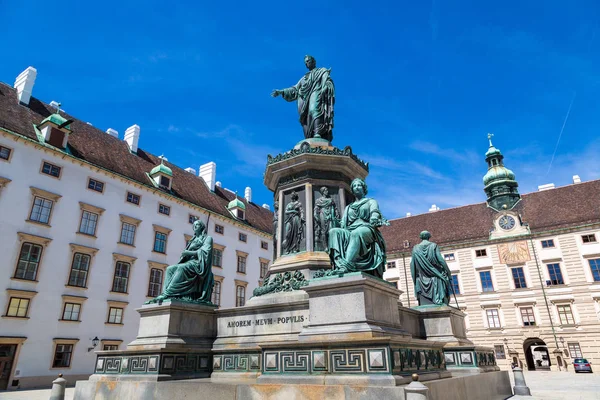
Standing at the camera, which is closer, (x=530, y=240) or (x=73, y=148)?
(x=73, y=148)

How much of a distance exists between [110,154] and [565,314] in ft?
147

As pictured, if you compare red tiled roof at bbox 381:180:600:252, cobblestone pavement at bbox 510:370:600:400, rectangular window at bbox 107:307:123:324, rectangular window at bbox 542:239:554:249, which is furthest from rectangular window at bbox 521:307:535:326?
rectangular window at bbox 107:307:123:324

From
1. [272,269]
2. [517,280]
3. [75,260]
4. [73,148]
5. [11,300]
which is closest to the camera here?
[272,269]

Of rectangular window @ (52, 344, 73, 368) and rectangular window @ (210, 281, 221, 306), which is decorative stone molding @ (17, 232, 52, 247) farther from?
rectangular window @ (210, 281, 221, 306)

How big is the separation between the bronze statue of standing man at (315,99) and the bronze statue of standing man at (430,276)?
422 centimetres

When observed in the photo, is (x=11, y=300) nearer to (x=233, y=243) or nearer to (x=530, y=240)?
(x=233, y=243)

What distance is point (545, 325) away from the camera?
39312mm

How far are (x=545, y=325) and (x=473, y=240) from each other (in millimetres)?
10872

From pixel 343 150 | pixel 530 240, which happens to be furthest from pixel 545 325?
pixel 343 150

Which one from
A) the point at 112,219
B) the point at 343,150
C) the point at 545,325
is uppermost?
the point at 112,219

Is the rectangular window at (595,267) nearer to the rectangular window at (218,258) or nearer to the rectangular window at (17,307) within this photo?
the rectangular window at (218,258)

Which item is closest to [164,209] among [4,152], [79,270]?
[79,270]

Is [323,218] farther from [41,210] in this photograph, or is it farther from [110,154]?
[110,154]

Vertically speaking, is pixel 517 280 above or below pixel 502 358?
above
